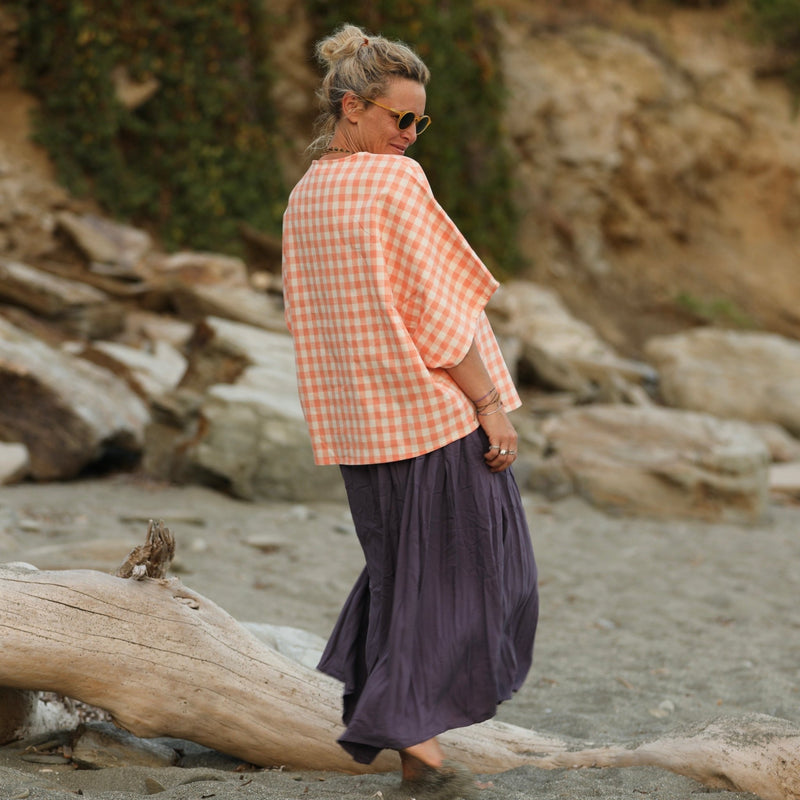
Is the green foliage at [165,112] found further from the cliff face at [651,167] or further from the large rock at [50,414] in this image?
the large rock at [50,414]

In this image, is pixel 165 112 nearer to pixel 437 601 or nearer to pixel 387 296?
pixel 387 296

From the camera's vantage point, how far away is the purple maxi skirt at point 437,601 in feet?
7.45

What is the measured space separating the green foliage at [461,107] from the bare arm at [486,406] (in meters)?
9.77

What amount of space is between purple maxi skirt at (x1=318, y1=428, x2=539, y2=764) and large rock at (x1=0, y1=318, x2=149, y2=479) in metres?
4.18

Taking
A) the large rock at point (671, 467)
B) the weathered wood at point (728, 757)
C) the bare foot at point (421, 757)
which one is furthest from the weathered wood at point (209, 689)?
the large rock at point (671, 467)

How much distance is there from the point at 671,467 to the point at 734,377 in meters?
3.52

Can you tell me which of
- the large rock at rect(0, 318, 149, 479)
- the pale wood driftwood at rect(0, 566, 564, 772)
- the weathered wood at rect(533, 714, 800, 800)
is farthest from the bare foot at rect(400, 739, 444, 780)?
the large rock at rect(0, 318, 149, 479)

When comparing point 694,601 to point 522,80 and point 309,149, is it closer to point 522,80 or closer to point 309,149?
point 309,149

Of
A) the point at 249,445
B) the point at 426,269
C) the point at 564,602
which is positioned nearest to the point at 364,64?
the point at 426,269

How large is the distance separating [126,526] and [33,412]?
1367 millimetres

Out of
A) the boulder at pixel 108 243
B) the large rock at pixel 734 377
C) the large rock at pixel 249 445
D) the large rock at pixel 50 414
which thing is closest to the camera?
the large rock at pixel 249 445

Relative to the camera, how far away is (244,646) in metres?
2.62

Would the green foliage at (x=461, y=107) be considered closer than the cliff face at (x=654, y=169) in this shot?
Yes

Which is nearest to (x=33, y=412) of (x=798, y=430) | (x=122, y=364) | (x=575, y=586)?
(x=122, y=364)
